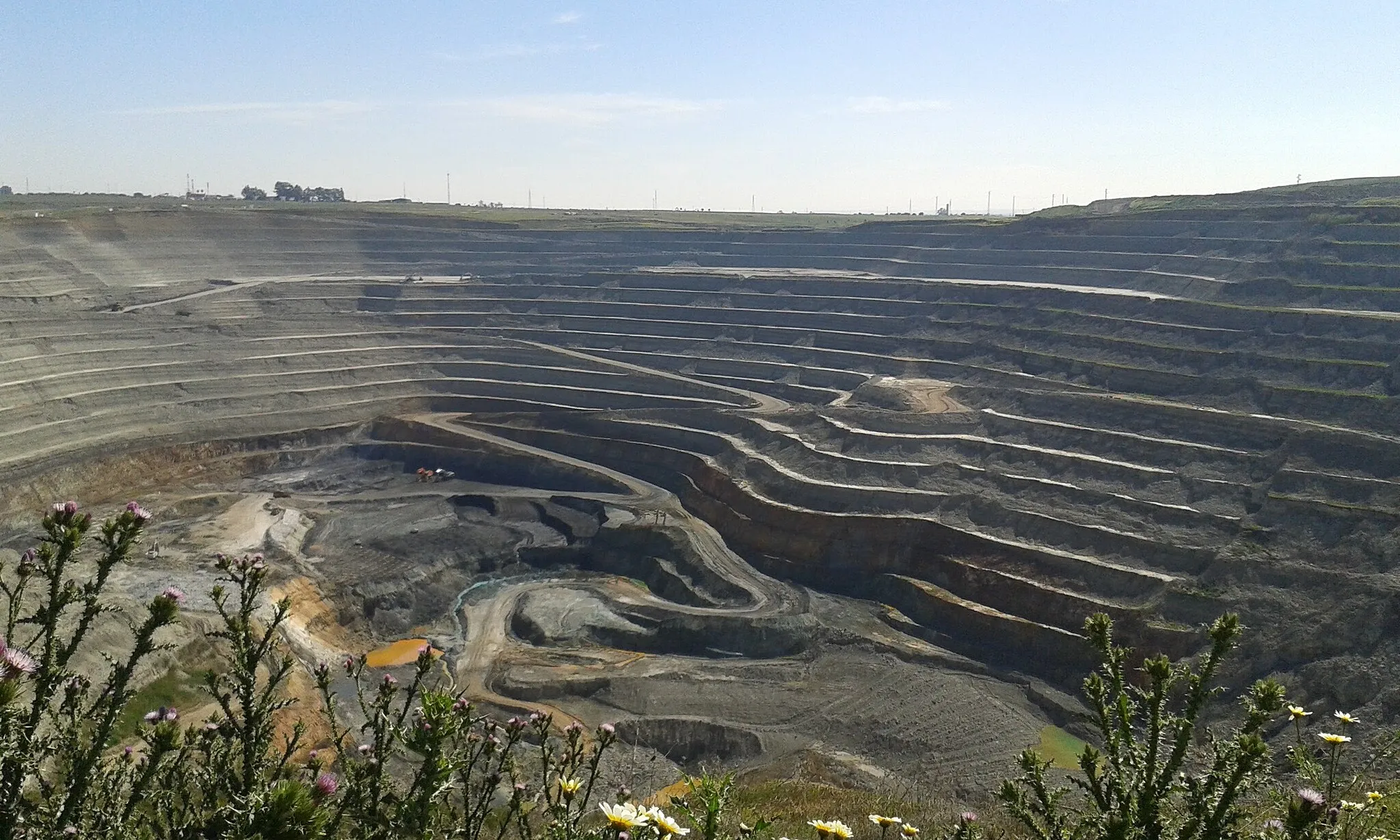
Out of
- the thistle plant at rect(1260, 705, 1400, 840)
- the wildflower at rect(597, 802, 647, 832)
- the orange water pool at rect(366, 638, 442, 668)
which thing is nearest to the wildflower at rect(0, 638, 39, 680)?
the wildflower at rect(597, 802, 647, 832)

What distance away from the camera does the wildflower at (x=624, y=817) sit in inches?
191

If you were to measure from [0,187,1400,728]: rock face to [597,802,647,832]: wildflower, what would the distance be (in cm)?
2665

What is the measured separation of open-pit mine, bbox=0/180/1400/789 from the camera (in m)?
33.0

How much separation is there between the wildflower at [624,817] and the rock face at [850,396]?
26646 millimetres

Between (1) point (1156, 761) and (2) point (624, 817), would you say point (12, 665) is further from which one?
(1) point (1156, 761)

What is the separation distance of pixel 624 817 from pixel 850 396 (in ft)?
174

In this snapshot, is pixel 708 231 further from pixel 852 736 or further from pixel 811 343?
pixel 852 736

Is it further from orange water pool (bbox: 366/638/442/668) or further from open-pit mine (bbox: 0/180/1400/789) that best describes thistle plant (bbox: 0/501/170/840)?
orange water pool (bbox: 366/638/442/668)

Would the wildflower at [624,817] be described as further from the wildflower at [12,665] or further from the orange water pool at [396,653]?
the orange water pool at [396,653]

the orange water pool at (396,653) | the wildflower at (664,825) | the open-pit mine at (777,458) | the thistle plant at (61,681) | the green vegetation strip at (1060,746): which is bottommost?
the orange water pool at (396,653)

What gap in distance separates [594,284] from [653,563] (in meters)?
44.6

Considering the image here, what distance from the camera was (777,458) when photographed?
4988 cm

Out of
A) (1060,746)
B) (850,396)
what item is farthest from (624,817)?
(850,396)

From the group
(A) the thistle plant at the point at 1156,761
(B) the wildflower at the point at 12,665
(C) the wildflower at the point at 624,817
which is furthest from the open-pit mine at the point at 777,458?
(B) the wildflower at the point at 12,665
